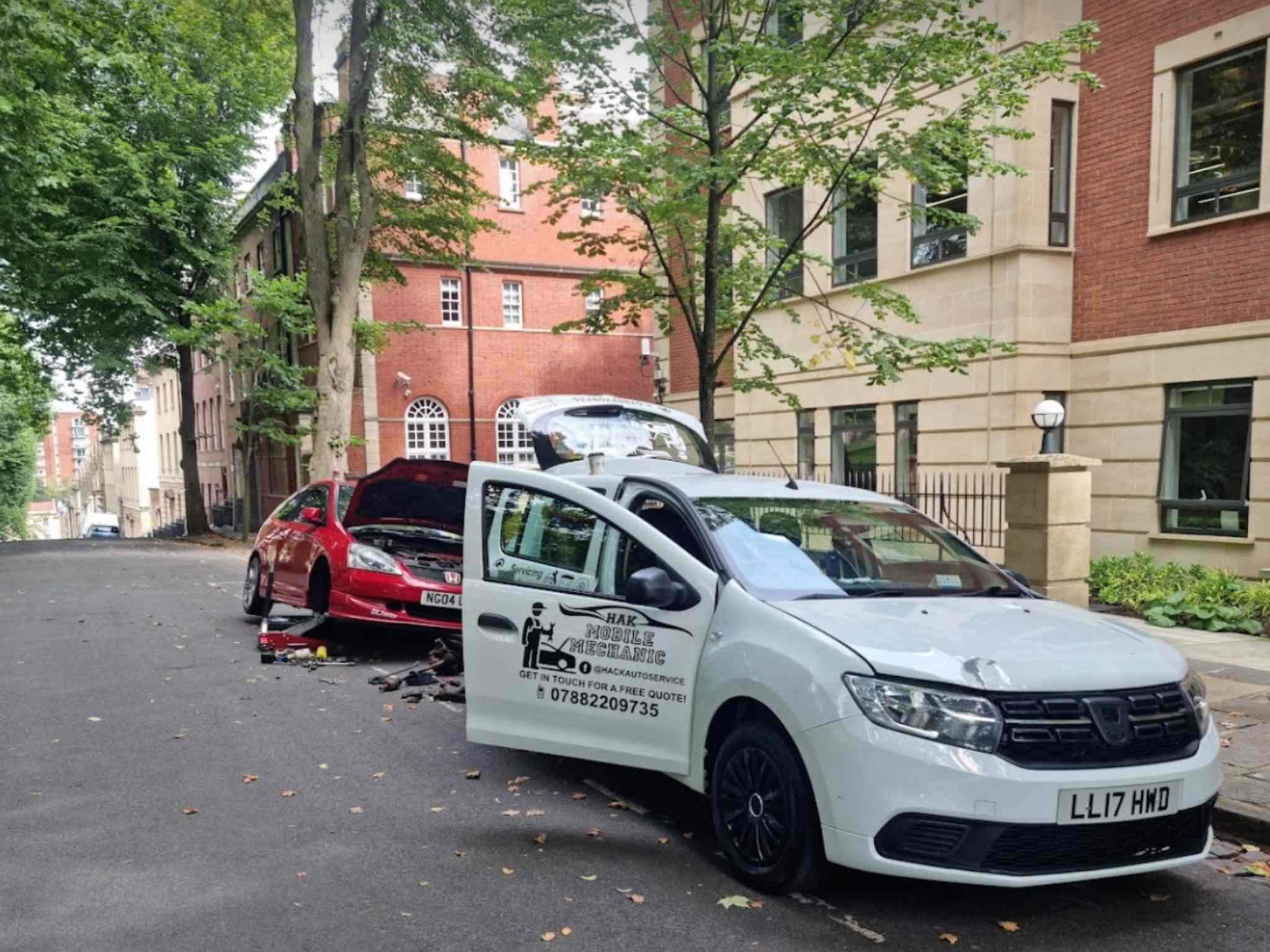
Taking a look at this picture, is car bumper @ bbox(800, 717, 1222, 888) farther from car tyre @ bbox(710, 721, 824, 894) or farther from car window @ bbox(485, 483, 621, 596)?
car window @ bbox(485, 483, 621, 596)

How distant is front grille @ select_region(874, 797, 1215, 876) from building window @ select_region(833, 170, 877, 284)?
1314 cm

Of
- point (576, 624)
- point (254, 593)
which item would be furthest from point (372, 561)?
point (576, 624)

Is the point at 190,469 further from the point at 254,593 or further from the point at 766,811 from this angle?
the point at 766,811

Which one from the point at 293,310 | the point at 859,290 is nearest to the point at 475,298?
the point at 293,310

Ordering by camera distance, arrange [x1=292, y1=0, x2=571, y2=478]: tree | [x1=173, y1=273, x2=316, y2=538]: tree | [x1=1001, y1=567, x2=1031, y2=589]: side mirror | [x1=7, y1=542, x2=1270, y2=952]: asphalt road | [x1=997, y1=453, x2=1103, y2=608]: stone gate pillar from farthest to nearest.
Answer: [x1=173, y1=273, x2=316, y2=538]: tree, [x1=292, y1=0, x2=571, y2=478]: tree, [x1=997, y1=453, x2=1103, y2=608]: stone gate pillar, [x1=1001, y1=567, x2=1031, y2=589]: side mirror, [x1=7, y1=542, x2=1270, y2=952]: asphalt road

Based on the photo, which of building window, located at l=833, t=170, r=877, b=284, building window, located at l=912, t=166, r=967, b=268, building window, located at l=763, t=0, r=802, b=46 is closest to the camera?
building window, located at l=763, t=0, r=802, b=46

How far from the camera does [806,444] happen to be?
17.9 metres

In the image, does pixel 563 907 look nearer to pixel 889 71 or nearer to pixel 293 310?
pixel 889 71

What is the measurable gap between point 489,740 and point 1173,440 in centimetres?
1080

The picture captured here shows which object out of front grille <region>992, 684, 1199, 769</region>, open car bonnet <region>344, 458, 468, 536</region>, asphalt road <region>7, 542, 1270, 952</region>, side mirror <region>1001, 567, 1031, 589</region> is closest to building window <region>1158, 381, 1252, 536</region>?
side mirror <region>1001, 567, 1031, 589</region>

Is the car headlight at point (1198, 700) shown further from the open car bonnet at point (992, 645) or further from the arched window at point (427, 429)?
the arched window at point (427, 429)

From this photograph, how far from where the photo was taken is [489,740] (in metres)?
5.18

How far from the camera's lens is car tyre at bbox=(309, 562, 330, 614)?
927 cm

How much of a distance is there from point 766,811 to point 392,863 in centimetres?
175
